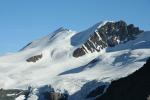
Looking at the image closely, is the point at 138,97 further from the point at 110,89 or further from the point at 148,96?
the point at 110,89

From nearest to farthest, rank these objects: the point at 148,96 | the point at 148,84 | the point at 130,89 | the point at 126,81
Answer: the point at 148,96, the point at 148,84, the point at 130,89, the point at 126,81

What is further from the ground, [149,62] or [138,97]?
[149,62]

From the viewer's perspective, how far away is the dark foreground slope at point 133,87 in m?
145

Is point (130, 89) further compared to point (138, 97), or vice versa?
point (130, 89)

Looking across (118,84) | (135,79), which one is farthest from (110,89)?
(135,79)

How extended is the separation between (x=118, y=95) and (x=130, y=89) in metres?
5.41

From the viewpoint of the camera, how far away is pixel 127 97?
5974 inches

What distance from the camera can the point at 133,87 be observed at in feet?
510

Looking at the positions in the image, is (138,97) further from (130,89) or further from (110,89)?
(110,89)

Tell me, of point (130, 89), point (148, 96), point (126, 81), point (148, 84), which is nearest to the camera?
point (148, 96)

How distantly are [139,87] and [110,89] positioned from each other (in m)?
26.3

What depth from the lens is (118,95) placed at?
529 feet

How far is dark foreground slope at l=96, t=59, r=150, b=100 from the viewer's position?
474ft

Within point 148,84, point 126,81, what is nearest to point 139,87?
point 148,84
